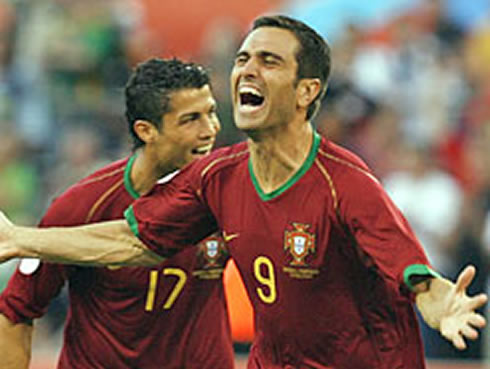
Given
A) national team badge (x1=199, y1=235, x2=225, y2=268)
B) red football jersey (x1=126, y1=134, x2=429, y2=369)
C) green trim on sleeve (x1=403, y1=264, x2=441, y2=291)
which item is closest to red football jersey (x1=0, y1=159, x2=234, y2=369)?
national team badge (x1=199, y1=235, x2=225, y2=268)

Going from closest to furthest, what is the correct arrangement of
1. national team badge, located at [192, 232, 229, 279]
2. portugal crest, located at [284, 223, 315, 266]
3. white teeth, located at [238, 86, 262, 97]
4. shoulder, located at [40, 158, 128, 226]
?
1. portugal crest, located at [284, 223, 315, 266]
2. white teeth, located at [238, 86, 262, 97]
3. shoulder, located at [40, 158, 128, 226]
4. national team badge, located at [192, 232, 229, 279]

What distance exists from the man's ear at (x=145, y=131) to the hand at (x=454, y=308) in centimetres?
168

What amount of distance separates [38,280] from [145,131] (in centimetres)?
82

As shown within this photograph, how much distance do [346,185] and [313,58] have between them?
1.77 feet

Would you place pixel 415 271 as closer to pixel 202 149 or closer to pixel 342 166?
pixel 342 166

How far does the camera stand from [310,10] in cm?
1098

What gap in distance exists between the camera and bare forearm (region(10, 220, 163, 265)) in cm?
474

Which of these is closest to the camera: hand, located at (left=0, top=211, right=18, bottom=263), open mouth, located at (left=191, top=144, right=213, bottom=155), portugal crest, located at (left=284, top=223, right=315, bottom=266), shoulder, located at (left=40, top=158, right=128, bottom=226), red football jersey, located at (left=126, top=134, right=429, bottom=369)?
red football jersey, located at (left=126, top=134, right=429, bottom=369)

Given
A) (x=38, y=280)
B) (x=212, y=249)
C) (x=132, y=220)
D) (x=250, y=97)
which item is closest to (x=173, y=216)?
(x=132, y=220)

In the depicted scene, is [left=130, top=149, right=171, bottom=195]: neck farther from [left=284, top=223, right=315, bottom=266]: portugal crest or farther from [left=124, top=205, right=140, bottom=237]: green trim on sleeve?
[left=284, top=223, right=315, bottom=266]: portugal crest

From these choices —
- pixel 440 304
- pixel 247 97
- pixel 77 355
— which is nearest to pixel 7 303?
pixel 77 355

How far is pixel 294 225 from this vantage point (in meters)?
4.47

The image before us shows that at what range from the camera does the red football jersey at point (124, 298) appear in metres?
5.12

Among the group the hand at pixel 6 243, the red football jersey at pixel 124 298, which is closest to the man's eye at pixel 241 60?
the red football jersey at pixel 124 298
